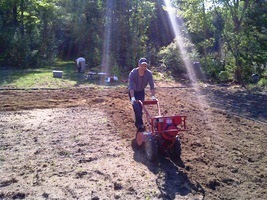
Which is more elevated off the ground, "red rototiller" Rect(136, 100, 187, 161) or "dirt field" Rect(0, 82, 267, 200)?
"red rototiller" Rect(136, 100, 187, 161)

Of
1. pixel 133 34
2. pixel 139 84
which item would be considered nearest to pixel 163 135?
pixel 139 84

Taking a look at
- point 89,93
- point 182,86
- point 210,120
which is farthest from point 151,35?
point 210,120

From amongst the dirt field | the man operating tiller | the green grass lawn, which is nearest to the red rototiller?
the dirt field

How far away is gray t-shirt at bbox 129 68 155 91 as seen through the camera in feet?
22.2

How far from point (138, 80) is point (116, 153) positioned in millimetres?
1669

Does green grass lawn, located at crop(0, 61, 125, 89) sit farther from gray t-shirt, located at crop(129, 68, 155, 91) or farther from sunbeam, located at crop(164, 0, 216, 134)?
gray t-shirt, located at crop(129, 68, 155, 91)

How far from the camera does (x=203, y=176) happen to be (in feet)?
17.5

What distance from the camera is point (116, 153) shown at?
6.30 meters

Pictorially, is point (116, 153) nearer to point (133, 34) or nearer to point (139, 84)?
point (139, 84)

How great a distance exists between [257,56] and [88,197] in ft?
45.1

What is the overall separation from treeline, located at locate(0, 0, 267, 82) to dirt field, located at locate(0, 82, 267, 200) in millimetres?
6248

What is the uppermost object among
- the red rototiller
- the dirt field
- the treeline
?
the treeline

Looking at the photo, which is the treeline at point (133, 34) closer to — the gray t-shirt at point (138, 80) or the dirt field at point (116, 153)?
the dirt field at point (116, 153)

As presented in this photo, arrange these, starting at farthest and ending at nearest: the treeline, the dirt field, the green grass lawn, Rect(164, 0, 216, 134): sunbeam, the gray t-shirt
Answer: the treeline → the green grass lawn → Rect(164, 0, 216, 134): sunbeam → the gray t-shirt → the dirt field
